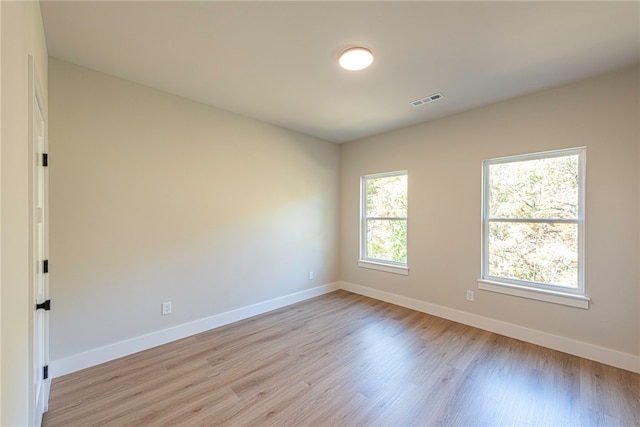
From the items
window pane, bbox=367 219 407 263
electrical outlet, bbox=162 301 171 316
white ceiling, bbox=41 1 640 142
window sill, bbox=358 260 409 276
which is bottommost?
electrical outlet, bbox=162 301 171 316

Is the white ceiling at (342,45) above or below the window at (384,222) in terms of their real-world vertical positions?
above

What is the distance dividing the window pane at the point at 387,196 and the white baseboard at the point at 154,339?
1884 millimetres

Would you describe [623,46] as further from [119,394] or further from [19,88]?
[119,394]

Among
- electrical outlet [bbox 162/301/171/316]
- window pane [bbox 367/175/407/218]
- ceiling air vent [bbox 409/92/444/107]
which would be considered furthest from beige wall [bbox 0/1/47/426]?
window pane [bbox 367/175/407/218]

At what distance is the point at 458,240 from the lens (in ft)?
10.9

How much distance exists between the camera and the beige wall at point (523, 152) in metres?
2.31

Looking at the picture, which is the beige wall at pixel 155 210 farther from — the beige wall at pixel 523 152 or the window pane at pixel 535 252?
the window pane at pixel 535 252

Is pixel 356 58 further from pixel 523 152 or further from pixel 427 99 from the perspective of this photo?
pixel 523 152

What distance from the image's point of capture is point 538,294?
272 cm

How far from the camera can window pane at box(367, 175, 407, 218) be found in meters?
3.98

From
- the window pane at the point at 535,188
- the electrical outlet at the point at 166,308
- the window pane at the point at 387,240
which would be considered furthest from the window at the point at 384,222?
the electrical outlet at the point at 166,308

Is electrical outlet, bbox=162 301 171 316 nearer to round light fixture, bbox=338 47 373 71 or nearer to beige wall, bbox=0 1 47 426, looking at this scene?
beige wall, bbox=0 1 47 426

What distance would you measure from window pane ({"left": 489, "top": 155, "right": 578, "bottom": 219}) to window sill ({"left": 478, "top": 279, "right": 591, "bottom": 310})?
2.51ft

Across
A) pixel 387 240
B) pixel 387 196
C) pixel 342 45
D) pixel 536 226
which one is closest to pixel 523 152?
pixel 536 226
